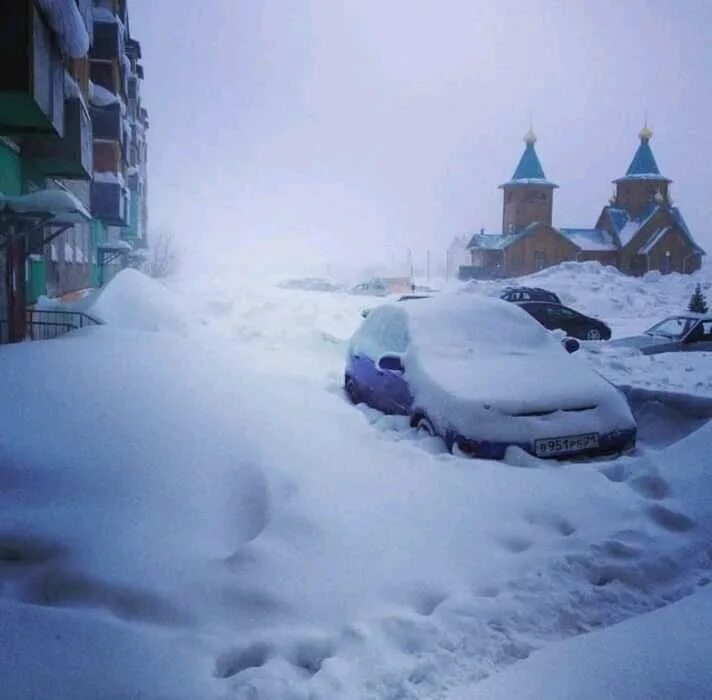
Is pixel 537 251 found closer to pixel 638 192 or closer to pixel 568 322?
pixel 638 192

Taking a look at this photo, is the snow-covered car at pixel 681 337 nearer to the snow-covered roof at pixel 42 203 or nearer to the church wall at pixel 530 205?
the snow-covered roof at pixel 42 203

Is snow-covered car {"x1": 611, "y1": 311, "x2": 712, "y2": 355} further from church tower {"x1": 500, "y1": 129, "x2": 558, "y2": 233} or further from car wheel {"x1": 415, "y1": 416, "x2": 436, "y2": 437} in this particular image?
church tower {"x1": 500, "y1": 129, "x2": 558, "y2": 233}

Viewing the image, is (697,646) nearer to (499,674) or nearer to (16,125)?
(499,674)

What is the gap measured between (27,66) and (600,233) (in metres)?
50.6

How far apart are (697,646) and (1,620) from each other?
2.69 meters

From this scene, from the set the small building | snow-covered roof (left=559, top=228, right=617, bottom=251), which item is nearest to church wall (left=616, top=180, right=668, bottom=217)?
the small building

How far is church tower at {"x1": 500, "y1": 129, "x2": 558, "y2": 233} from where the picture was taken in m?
50.7

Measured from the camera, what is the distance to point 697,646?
2475 mm

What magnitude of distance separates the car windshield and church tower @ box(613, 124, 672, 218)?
41571 mm

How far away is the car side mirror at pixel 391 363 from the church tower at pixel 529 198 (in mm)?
47148

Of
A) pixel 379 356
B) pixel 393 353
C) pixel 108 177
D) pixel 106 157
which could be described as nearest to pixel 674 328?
pixel 379 356

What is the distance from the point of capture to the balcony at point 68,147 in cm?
1098

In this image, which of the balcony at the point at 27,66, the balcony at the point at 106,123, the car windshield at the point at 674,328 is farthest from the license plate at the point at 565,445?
the balcony at the point at 106,123

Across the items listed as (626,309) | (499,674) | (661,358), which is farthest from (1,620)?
(626,309)
